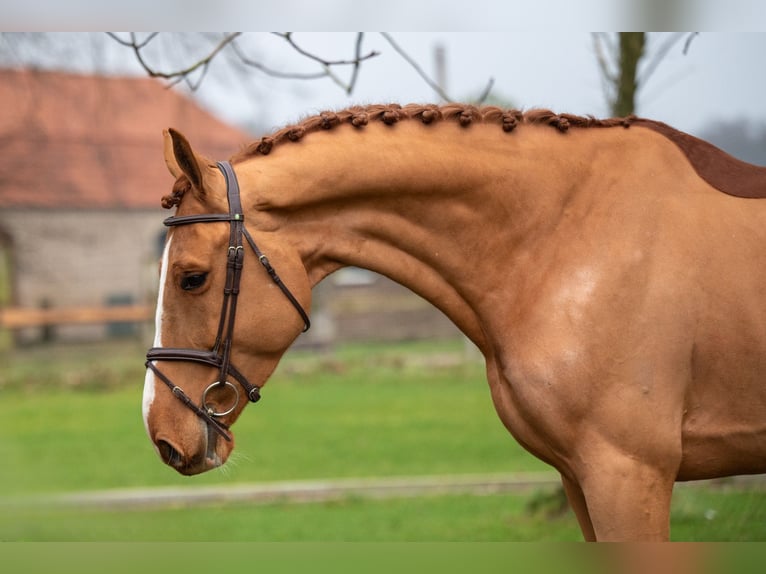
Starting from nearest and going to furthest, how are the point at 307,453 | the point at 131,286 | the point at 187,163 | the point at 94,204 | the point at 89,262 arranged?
the point at 187,163, the point at 307,453, the point at 94,204, the point at 89,262, the point at 131,286

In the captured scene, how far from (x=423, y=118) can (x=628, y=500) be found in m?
1.46

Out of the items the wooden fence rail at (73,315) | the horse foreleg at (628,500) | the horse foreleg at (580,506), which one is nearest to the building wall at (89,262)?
the wooden fence rail at (73,315)

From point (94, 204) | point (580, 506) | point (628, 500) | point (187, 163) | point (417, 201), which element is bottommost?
point (94, 204)

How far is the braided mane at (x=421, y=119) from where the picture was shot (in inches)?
116

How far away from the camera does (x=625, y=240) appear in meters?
2.79

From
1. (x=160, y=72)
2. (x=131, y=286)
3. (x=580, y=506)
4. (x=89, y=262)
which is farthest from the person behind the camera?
(x=131, y=286)

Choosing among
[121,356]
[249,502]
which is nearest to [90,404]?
[121,356]

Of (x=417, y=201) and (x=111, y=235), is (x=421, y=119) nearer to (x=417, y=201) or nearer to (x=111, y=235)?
(x=417, y=201)

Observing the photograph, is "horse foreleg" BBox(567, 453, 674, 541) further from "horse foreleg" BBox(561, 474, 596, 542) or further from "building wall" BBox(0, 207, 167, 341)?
"building wall" BBox(0, 207, 167, 341)

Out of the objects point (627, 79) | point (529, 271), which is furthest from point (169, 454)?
point (627, 79)

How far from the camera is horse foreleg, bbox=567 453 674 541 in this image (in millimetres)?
2629

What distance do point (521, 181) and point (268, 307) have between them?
3.21ft

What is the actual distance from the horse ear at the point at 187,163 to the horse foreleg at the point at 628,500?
A: 1570 mm

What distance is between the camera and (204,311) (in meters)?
2.78
